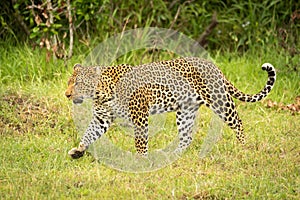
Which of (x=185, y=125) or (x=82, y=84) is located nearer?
(x=82, y=84)

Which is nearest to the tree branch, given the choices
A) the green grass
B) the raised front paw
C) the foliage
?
the foliage

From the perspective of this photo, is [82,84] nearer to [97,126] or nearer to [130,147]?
[97,126]

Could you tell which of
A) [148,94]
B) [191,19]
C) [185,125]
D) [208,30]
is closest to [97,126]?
[148,94]

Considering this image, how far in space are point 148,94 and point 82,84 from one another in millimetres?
639

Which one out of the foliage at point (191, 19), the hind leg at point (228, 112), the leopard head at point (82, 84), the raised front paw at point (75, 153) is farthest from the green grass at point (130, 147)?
the foliage at point (191, 19)

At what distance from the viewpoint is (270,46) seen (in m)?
10.2

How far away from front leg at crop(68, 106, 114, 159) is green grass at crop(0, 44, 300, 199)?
145 millimetres

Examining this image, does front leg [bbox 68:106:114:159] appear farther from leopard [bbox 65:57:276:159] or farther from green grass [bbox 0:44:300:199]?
green grass [bbox 0:44:300:199]

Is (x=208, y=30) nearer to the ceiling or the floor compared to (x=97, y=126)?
nearer to the floor

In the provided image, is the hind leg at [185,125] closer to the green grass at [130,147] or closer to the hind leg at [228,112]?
the green grass at [130,147]

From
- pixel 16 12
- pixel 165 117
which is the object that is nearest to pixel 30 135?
pixel 165 117

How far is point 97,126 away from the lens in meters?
7.07

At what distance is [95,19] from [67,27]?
19.0 inches

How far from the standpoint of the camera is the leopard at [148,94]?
6879 millimetres
